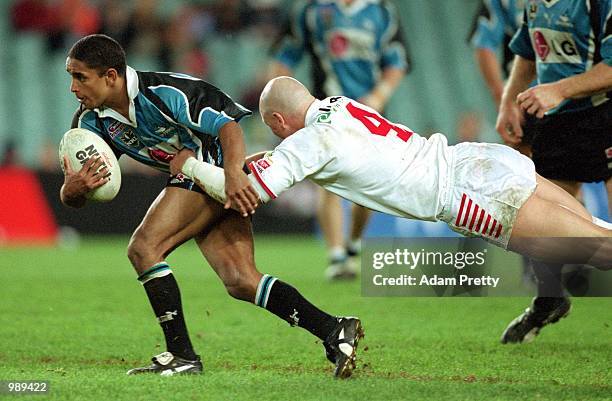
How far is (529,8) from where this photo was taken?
5.60m

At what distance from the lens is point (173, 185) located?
4930 millimetres

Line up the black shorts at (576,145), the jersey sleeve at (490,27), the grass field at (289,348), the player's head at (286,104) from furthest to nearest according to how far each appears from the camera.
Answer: the jersey sleeve at (490,27)
the black shorts at (576,145)
the player's head at (286,104)
the grass field at (289,348)

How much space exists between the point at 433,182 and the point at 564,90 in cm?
91

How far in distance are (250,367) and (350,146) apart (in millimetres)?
1230

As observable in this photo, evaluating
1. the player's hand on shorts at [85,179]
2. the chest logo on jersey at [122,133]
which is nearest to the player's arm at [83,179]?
the player's hand on shorts at [85,179]

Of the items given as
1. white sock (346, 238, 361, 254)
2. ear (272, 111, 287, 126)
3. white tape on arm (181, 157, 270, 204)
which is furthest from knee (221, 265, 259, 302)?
white sock (346, 238, 361, 254)

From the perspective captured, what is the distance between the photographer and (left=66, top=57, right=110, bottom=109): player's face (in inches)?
186

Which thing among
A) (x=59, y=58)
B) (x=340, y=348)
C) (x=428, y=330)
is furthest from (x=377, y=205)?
(x=59, y=58)

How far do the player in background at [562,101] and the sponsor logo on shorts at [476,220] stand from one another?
0.53m

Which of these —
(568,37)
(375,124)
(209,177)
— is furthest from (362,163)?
(568,37)

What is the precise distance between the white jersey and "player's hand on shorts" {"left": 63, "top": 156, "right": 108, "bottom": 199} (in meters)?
0.80

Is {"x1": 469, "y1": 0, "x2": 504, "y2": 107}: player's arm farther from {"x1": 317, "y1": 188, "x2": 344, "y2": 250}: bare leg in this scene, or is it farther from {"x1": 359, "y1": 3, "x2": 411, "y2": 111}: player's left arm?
{"x1": 317, "y1": 188, "x2": 344, "y2": 250}: bare leg

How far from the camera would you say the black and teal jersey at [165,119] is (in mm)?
4746

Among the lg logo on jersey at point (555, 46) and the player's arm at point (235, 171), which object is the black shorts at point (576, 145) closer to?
the lg logo on jersey at point (555, 46)
